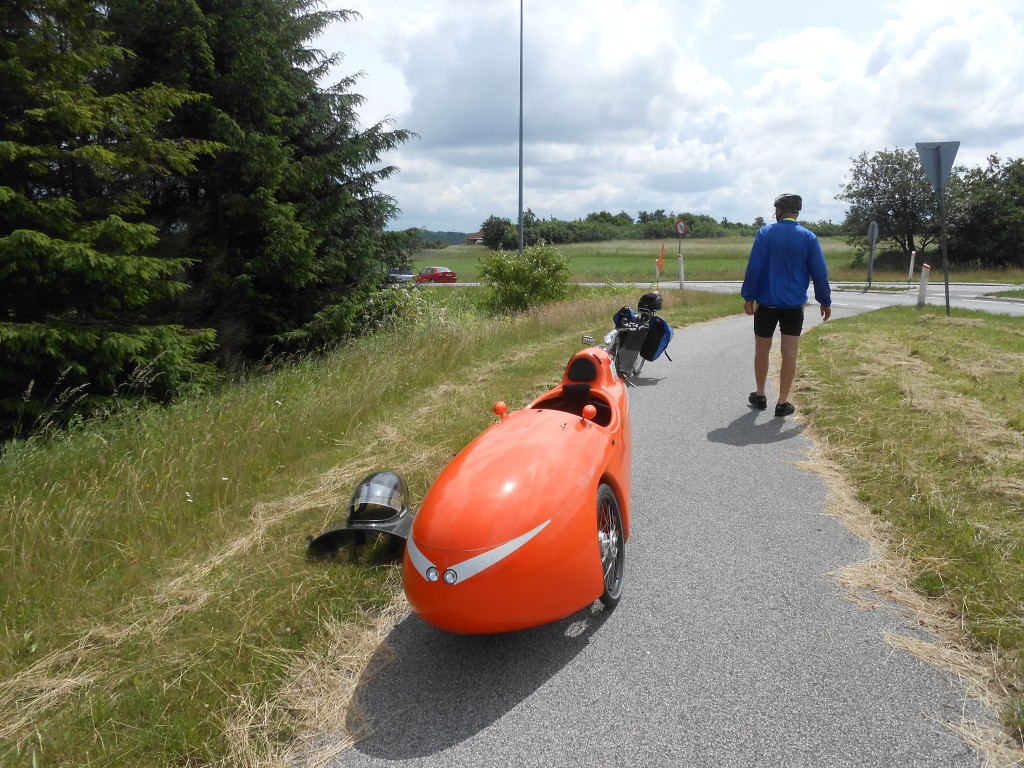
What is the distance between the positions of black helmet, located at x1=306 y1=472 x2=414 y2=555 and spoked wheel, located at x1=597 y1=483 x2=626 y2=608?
1116mm

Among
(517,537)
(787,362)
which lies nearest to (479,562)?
(517,537)

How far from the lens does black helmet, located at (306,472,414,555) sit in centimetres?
374

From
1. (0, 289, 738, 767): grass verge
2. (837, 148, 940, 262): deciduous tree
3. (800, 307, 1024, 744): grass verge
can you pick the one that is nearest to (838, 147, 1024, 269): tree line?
(837, 148, 940, 262): deciduous tree

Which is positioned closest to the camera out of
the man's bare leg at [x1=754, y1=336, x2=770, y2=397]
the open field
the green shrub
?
the man's bare leg at [x1=754, y1=336, x2=770, y2=397]

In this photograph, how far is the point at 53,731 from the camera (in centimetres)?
248

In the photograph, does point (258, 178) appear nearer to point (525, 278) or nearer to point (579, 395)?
point (525, 278)

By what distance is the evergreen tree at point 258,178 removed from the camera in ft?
34.7

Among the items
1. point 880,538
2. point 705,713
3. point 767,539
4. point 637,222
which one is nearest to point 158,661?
point 705,713

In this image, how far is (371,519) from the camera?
380 centimetres

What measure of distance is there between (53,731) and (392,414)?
4636 mm

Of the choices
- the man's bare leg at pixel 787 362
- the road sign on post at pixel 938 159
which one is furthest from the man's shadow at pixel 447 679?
the road sign on post at pixel 938 159

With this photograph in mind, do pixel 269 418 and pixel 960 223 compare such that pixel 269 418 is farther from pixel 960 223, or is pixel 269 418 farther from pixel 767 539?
pixel 960 223

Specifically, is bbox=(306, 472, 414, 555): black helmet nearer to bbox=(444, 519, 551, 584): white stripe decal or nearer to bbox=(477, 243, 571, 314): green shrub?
bbox=(444, 519, 551, 584): white stripe decal

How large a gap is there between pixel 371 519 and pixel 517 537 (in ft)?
4.60
